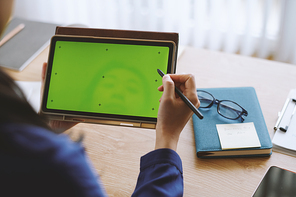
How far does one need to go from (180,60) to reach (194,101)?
511mm

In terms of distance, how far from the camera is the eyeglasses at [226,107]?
2.68 ft

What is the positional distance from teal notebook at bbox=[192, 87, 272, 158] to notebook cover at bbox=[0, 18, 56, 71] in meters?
0.80

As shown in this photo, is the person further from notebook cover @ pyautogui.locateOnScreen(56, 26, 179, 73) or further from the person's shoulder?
notebook cover @ pyautogui.locateOnScreen(56, 26, 179, 73)

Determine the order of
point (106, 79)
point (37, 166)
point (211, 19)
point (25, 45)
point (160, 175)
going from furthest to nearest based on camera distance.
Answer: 1. point (211, 19)
2. point (25, 45)
3. point (106, 79)
4. point (160, 175)
5. point (37, 166)

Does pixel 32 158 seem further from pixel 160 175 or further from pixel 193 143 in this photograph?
pixel 193 143

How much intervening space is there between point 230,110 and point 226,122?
5 cm

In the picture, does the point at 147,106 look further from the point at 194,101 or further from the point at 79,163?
the point at 79,163

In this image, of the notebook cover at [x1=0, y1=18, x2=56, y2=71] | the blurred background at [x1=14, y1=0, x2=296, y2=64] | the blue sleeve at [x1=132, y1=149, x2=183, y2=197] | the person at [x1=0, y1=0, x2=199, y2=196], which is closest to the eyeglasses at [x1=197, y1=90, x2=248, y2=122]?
the blue sleeve at [x1=132, y1=149, x2=183, y2=197]

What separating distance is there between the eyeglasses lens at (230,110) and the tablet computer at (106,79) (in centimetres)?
23

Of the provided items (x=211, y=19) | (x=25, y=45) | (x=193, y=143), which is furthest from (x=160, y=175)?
(x=211, y=19)

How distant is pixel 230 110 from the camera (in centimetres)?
83

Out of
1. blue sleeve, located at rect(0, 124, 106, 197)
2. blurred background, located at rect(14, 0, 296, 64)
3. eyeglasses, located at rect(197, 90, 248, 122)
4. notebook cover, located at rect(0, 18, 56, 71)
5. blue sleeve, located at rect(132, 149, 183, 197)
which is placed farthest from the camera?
blurred background, located at rect(14, 0, 296, 64)

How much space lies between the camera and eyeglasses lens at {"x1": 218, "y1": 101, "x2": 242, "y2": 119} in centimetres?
82

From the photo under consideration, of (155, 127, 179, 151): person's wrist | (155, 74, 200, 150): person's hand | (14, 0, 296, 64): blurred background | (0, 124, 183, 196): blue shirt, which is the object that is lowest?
(14, 0, 296, 64): blurred background
